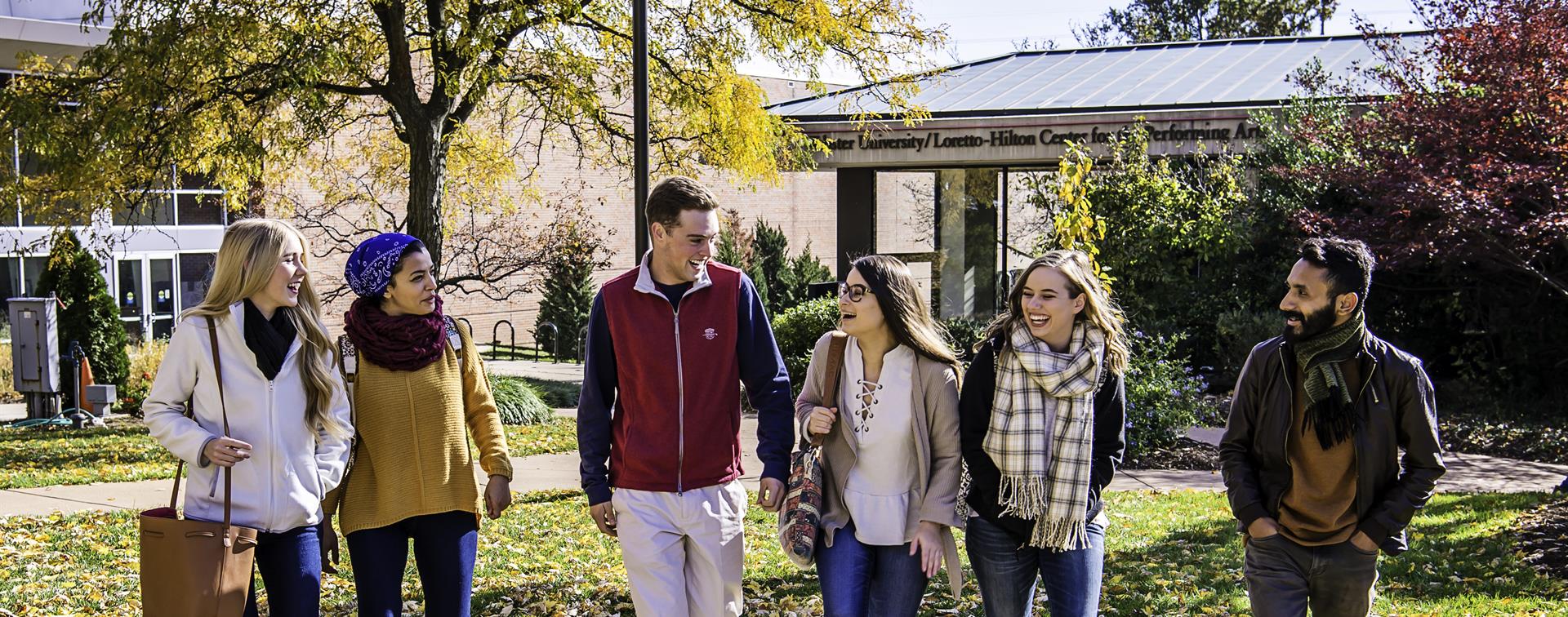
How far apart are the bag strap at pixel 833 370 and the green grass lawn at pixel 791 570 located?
2084 millimetres

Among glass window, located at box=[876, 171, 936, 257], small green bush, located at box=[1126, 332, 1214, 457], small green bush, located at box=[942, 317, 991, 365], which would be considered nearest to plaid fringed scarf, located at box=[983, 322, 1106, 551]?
small green bush, located at box=[1126, 332, 1214, 457]

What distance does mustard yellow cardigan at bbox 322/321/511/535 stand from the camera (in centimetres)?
395

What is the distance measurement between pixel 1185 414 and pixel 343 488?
8125 mm

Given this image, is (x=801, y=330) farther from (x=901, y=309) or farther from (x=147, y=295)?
(x=147, y=295)

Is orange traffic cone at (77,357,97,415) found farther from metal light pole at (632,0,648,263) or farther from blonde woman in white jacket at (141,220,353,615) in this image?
blonde woman in white jacket at (141,220,353,615)

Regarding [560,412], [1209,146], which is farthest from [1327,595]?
[1209,146]

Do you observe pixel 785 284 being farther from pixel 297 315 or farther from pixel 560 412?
pixel 297 315

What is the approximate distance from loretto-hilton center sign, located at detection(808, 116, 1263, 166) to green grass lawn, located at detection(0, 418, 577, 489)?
5.88m

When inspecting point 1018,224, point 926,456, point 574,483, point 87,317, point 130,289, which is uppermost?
point 1018,224

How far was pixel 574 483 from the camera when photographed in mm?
9703

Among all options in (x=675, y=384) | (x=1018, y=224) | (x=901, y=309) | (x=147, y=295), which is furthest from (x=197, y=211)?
(x=901, y=309)

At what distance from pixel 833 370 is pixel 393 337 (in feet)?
4.47

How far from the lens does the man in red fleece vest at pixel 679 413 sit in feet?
13.2

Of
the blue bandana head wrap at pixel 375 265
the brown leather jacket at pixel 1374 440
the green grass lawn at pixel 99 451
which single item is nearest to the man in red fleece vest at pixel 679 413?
the blue bandana head wrap at pixel 375 265
